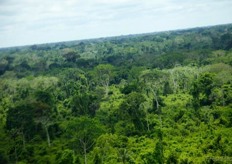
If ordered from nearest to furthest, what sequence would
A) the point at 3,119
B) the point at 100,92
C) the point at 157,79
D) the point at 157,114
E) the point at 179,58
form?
1. the point at 157,114
2. the point at 3,119
3. the point at 157,79
4. the point at 100,92
5. the point at 179,58

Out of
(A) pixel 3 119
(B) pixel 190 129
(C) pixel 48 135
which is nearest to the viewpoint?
(B) pixel 190 129

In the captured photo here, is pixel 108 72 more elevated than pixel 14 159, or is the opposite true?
pixel 108 72

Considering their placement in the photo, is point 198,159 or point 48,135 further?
point 48,135

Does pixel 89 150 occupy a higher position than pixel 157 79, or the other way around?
pixel 157 79

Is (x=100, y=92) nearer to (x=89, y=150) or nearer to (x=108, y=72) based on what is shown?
(x=108, y=72)

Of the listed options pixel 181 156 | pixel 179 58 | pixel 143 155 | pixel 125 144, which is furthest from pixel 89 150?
pixel 179 58

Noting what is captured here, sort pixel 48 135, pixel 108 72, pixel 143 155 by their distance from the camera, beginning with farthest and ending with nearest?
pixel 108 72, pixel 48 135, pixel 143 155

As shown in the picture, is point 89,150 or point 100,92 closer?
point 89,150

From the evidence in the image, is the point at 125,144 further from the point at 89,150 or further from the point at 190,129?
the point at 190,129

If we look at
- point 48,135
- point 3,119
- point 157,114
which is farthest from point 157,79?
point 3,119
